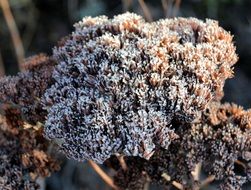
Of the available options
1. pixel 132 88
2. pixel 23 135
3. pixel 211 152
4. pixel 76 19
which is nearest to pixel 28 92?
pixel 23 135

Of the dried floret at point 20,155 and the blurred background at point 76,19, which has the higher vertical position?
the blurred background at point 76,19

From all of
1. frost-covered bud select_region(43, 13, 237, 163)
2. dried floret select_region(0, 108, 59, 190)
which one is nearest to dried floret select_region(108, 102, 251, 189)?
frost-covered bud select_region(43, 13, 237, 163)

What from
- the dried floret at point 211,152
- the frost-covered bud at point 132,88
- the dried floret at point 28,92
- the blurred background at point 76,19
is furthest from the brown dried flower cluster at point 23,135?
the blurred background at point 76,19

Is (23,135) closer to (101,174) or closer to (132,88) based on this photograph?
(101,174)

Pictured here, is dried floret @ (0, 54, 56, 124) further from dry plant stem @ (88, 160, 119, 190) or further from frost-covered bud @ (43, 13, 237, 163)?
dry plant stem @ (88, 160, 119, 190)

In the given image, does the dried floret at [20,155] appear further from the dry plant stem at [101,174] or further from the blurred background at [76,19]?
the blurred background at [76,19]

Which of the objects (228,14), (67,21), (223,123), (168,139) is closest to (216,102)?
(223,123)
